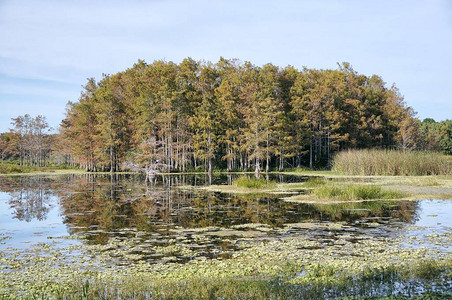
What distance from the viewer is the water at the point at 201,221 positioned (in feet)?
40.0

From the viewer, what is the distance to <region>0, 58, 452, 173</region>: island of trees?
54.5 metres

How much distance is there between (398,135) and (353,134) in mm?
8003

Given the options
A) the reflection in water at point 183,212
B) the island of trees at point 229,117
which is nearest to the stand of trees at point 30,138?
the island of trees at point 229,117

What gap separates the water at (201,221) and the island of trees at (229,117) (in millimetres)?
29477

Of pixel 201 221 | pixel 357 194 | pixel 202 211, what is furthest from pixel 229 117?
pixel 201 221

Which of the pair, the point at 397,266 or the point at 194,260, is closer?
the point at 397,266

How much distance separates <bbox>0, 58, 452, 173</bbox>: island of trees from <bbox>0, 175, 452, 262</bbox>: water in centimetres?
2948

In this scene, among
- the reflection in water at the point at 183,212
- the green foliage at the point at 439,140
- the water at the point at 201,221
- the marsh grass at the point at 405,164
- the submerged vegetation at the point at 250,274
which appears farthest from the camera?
the green foliage at the point at 439,140

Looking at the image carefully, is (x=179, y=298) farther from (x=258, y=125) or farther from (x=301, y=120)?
(x=301, y=120)

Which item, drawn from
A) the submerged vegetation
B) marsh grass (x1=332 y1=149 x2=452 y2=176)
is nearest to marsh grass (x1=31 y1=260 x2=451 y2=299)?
the submerged vegetation

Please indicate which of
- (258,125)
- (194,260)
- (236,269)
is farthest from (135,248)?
(258,125)

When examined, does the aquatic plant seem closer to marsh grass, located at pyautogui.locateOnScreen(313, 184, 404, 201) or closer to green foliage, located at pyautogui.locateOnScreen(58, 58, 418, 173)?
marsh grass, located at pyautogui.locateOnScreen(313, 184, 404, 201)

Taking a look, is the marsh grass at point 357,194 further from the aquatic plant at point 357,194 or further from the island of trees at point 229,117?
the island of trees at point 229,117

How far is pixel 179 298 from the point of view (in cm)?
666
